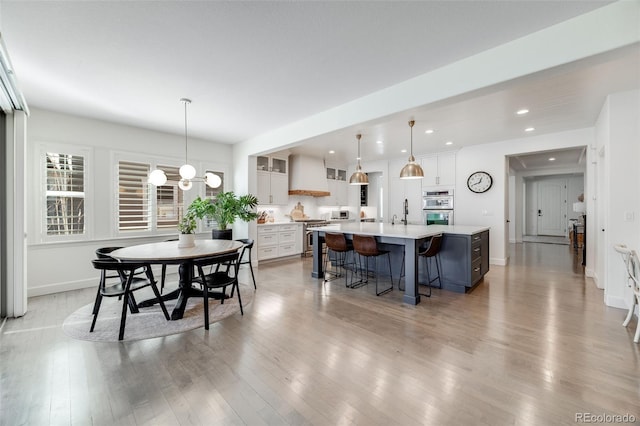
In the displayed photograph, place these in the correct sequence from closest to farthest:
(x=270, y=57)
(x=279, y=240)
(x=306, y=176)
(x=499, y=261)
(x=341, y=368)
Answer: (x=341, y=368) < (x=270, y=57) < (x=499, y=261) < (x=279, y=240) < (x=306, y=176)

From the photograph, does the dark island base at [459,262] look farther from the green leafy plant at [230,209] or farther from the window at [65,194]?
the window at [65,194]

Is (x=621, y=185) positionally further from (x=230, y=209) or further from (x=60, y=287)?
(x=60, y=287)

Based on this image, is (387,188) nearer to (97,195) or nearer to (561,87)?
(561,87)

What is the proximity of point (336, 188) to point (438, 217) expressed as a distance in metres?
3.05

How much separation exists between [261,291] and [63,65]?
340 centimetres

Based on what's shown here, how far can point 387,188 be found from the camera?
25.4 ft

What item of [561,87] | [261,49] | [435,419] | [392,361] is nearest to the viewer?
[435,419]

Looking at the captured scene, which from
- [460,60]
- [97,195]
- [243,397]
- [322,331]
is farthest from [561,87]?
[97,195]

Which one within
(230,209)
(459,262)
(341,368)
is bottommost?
(341,368)

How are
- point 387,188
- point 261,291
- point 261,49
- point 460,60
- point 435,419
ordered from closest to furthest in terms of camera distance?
point 435,419
point 261,49
point 460,60
point 261,291
point 387,188

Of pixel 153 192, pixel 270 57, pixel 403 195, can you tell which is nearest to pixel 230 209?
pixel 153 192

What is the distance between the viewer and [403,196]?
24.3 feet

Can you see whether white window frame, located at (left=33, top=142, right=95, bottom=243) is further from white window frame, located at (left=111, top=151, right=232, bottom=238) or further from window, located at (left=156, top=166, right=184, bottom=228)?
window, located at (left=156, top=166, right=184, bottom=228)

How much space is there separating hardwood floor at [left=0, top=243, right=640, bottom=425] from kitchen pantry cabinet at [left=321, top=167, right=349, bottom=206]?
16.6ft
